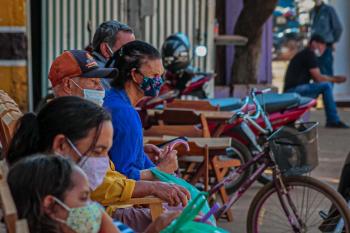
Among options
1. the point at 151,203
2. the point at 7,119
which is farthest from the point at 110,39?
the point at 151,203

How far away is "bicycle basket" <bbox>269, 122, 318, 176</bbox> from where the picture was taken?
5727 millimetres

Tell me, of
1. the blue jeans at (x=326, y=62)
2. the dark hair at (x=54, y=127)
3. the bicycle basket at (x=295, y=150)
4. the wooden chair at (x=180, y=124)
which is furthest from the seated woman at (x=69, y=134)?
the blue jeans at (x=326, y=62)

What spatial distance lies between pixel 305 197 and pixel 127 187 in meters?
1.99

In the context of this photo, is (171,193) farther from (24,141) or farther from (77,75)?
(24,141)

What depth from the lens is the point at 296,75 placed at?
11.9m

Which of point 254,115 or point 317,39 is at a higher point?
point 317,39

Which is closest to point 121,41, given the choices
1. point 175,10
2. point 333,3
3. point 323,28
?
point 175,10

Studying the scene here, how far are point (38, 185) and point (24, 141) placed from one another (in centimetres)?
58

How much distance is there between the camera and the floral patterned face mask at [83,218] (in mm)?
2928

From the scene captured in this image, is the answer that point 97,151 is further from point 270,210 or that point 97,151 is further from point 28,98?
point 28,98

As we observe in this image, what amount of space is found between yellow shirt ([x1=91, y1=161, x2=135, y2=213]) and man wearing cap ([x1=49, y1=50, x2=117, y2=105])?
484 mm

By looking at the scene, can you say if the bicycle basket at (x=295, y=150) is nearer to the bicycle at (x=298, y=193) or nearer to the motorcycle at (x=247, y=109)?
the bicycle at (x=298, y=193)

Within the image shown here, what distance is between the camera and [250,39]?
13492 millimetres

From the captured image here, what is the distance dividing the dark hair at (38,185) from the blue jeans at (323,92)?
900cm
